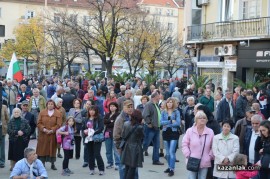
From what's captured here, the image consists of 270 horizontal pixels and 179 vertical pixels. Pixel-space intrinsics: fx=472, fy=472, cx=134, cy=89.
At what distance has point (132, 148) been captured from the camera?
350 inches

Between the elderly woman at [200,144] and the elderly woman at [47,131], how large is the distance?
402 centimetres

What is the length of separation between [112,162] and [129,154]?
296 cm

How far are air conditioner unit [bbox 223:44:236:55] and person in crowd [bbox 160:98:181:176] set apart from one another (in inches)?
578

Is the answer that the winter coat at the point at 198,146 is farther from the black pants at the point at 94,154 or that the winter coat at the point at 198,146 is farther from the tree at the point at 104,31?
the tree at the point at 104,31

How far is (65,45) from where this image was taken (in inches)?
1802

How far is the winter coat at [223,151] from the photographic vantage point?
26.2 ft

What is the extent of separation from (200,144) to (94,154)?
352cm

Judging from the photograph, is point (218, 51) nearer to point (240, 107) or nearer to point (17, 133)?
point (240, 107)

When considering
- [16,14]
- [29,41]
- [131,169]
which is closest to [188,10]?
[131,169]

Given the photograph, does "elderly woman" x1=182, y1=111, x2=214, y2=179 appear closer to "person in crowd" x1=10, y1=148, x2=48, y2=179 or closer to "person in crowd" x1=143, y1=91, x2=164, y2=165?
"person in crowd" x1=10, y1=148, x2=48, y2=179

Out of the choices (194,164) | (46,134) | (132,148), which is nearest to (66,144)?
(46,134)

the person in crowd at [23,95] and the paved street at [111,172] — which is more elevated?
the person in crowd at [23,95]

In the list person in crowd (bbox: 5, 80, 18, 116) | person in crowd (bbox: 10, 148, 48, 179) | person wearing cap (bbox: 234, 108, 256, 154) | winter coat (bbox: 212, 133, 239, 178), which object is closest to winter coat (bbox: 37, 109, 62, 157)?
person in crowd (bbox: 10, 148, 48, 179)

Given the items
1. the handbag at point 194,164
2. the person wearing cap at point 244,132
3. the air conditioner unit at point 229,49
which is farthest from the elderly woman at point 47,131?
the air conditioner unit at point 229,49
